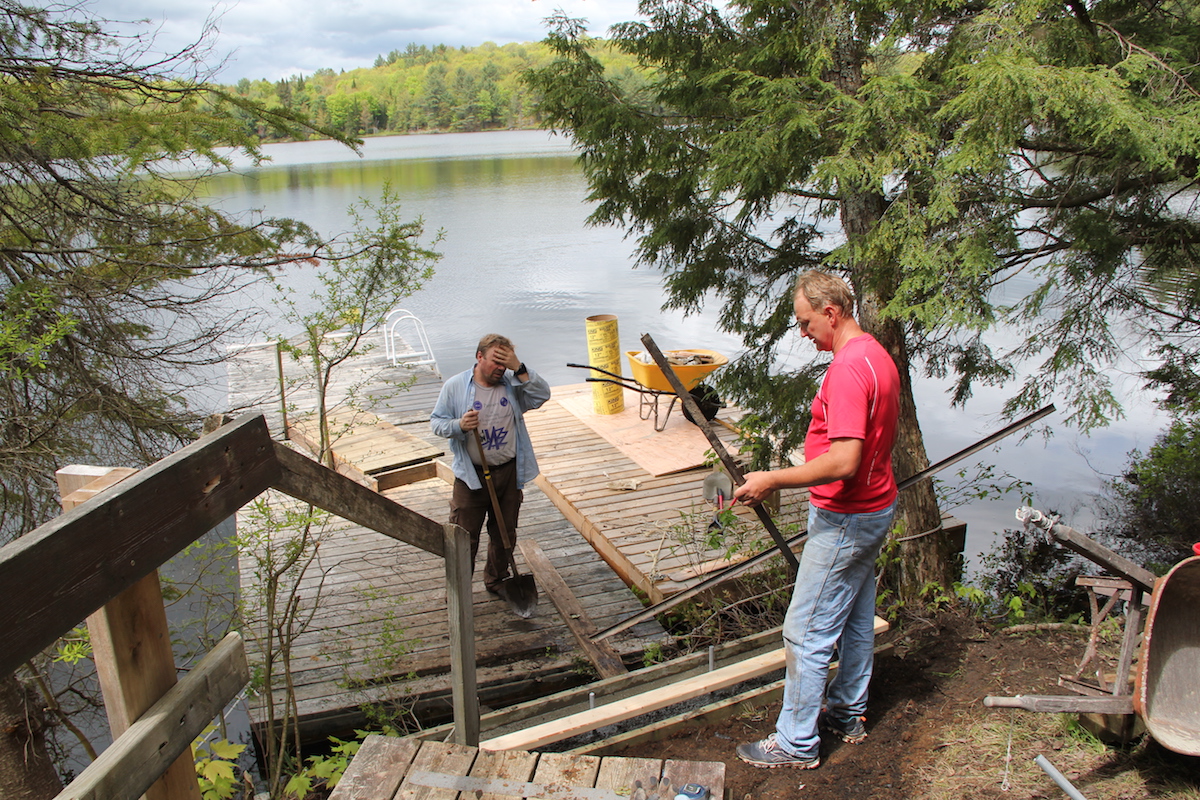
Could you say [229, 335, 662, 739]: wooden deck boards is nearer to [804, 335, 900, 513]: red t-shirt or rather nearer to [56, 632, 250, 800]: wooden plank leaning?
[56, 632, 250, 800]: wooden plank leaning

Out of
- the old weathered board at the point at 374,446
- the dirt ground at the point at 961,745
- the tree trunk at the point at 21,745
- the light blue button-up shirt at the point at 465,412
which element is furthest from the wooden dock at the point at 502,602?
the dirt ground at the point at 961,745

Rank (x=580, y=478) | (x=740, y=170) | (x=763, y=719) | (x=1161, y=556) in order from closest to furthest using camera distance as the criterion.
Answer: (x=763, y=719), (x=740, y=170), (x=1161, y=556), (x=580, y=478)

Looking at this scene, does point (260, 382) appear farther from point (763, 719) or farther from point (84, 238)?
point (763, 719)

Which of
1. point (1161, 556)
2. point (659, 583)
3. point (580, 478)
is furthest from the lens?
point (580, 478)

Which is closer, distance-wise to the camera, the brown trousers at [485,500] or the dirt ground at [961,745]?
the dirt ground at [961,745]

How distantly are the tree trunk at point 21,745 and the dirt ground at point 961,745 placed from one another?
246 centimetres

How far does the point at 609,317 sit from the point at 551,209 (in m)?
14.7

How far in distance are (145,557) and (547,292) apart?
16241 millimetres

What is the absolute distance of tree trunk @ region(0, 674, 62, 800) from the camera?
3131 mm

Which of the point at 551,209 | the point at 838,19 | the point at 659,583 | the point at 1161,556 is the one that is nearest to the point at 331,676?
the point at 659,583

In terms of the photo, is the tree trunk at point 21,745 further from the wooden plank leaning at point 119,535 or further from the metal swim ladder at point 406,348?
the metal swim ladder at point 406,348

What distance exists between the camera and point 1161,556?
6.47 meters

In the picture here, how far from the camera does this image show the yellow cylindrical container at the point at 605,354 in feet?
31.2

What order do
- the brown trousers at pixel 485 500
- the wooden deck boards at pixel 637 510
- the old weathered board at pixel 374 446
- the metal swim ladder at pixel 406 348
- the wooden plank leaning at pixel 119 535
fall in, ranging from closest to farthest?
the wooden plank leaning at pixel 119 535
the brown trousers at pixel 485 500
the wooden deck boards at pixel 637 510
the old weathered board at pixel 374 446
the metal swim ladder at pixel 406 348
